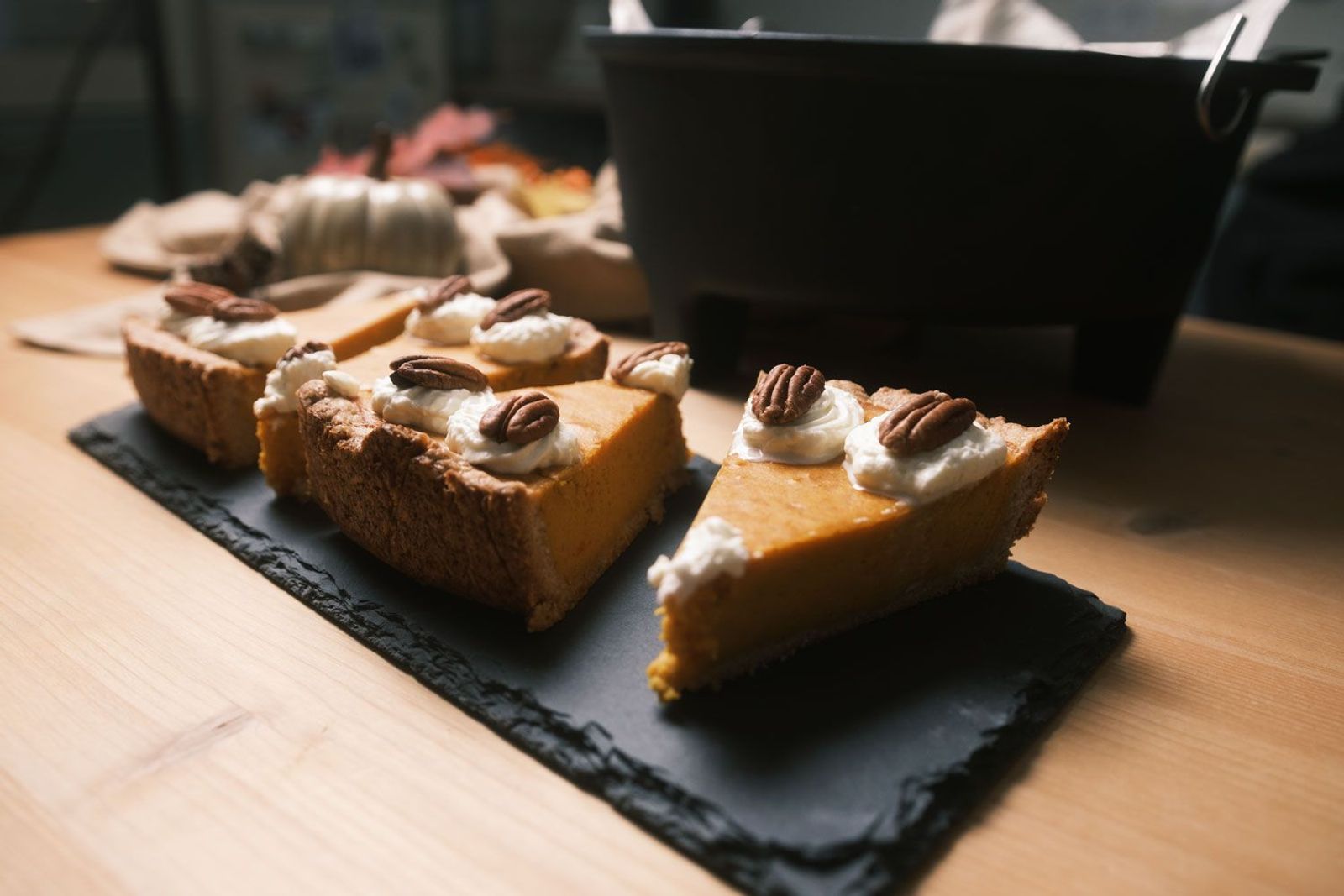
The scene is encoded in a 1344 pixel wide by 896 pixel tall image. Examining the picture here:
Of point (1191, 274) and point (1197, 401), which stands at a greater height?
point (1191, 274)

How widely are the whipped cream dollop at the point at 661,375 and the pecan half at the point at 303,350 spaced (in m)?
0.52

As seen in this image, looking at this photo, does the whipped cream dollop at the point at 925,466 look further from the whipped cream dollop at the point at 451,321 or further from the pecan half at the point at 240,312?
the pecan half at the point at 240,312

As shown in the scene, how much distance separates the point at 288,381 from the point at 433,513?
461 mm

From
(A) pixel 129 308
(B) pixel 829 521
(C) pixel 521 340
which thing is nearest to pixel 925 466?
(B) pixel 829 521

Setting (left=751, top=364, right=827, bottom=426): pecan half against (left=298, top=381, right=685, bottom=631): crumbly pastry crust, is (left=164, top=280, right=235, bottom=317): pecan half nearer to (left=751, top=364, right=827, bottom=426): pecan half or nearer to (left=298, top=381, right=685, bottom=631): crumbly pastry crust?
(left=298, top=381, right=685, bottom=631): crumbly pastry crust

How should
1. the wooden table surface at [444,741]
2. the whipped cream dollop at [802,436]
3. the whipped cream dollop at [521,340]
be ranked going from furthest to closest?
the whipped cream dollop at [521,340] → the whipped cream dollop at [802,436] → the wooden table surface at [444,741]

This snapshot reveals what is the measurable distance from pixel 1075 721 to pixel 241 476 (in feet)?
4.69

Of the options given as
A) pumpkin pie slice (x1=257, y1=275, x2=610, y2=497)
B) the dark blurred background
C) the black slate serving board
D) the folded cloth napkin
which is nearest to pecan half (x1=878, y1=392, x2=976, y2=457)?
the black slate serving board

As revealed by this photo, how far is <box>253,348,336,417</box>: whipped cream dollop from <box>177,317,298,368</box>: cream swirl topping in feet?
0.47

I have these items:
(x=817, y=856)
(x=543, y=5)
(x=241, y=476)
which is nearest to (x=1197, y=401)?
(x=817, y=856)

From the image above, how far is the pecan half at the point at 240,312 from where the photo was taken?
189 centimetres

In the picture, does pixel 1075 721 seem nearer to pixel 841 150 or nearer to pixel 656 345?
pixel 656 345

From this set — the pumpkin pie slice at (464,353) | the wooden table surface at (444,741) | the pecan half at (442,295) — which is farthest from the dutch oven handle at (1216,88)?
the pecan half at (442,295)

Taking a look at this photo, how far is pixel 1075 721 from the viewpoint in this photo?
4.23 feet
